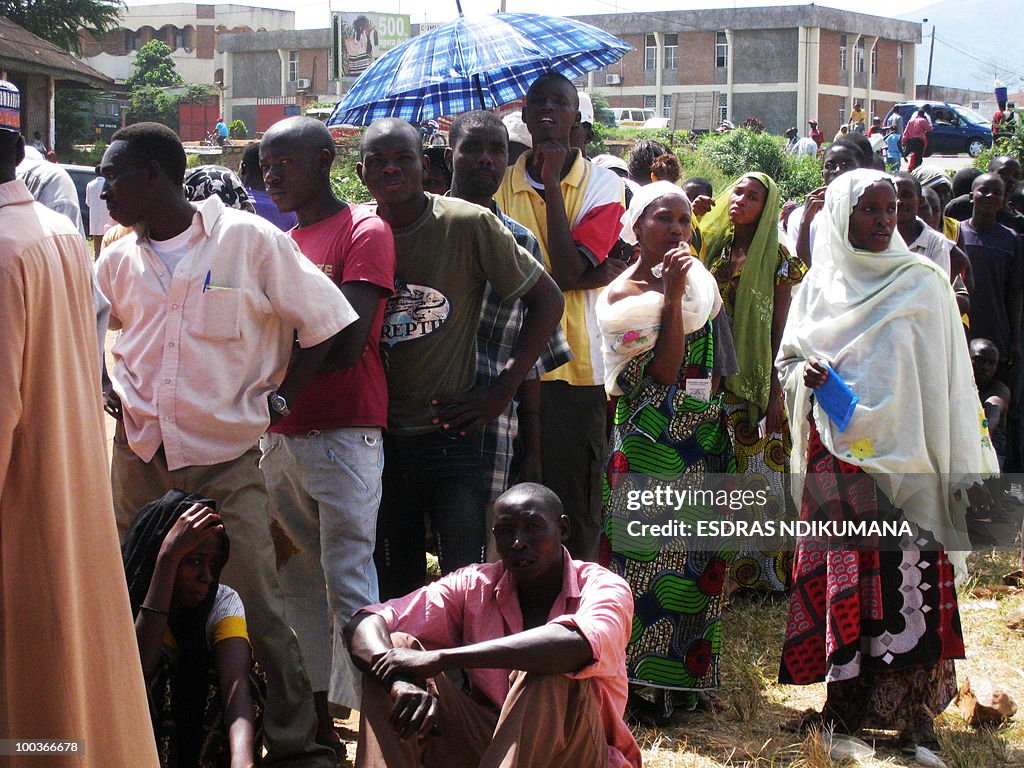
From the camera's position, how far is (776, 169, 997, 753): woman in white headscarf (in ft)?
14.6

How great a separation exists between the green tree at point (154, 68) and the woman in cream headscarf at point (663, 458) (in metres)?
65.3

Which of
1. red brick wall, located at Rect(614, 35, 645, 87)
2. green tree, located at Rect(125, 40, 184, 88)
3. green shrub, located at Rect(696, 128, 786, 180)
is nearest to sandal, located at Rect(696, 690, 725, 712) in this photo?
green shrub, located at Rect(696, 128, 786, 180)

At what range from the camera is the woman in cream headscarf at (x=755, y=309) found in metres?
5.69

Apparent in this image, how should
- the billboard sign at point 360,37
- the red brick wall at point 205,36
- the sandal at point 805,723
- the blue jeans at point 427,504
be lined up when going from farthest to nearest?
the red brick wall at point 205,36 < the billboard sign at point 360,37 < the sandal at point 805,723 < the blue jeans at point 427,504

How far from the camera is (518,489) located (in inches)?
147

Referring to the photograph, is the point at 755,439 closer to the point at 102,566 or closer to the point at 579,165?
the point at 579,165

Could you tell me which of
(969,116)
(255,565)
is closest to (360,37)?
(969,116)

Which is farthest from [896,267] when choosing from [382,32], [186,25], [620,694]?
[186,25]

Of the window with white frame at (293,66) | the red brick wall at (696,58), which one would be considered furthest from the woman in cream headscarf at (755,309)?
the window with white frame at (293,66)

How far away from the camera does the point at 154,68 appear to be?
68.8 meters

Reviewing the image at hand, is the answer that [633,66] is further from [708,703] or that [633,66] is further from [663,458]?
[708,703]

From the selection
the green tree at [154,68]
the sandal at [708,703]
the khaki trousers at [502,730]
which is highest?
the green tree at [154,68]

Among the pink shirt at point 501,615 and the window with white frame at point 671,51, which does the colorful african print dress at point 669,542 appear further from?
the window with white frame at point 671,51

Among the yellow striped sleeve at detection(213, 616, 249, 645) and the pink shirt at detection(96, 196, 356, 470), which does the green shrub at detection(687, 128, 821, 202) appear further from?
the yellow striped sleeve at detection(213, 616, 249, 645)
